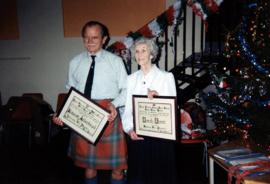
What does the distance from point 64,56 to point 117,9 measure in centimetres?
103

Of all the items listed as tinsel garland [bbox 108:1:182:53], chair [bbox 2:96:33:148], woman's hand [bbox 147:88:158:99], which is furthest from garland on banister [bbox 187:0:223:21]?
chair [bbox 2:96:33:148]

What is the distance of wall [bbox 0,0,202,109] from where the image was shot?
15.2ft

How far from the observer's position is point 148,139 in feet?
7.11

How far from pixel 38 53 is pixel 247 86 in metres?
3.40

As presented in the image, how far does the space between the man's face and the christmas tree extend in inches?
34.6

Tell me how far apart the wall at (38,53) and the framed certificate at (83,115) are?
2409 millimetres

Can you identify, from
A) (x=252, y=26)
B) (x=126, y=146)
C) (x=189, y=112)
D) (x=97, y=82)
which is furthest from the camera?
(x=189, y=112)

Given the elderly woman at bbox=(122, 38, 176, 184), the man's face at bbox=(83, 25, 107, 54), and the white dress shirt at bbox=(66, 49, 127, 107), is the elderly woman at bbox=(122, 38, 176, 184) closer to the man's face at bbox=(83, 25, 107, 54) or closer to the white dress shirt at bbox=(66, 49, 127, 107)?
the white dress shirt at bbox=(66, 49, 127, 107)

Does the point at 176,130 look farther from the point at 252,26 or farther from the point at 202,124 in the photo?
the point at 202,124

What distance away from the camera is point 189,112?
138 inches

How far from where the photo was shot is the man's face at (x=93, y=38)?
7.47ft

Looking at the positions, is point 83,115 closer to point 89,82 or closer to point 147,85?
point 89,82

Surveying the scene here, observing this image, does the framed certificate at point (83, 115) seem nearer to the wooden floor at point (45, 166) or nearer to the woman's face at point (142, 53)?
the woman's face at point (142, 53)

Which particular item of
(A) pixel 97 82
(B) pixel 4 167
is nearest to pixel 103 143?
(A) pixel 97 82
